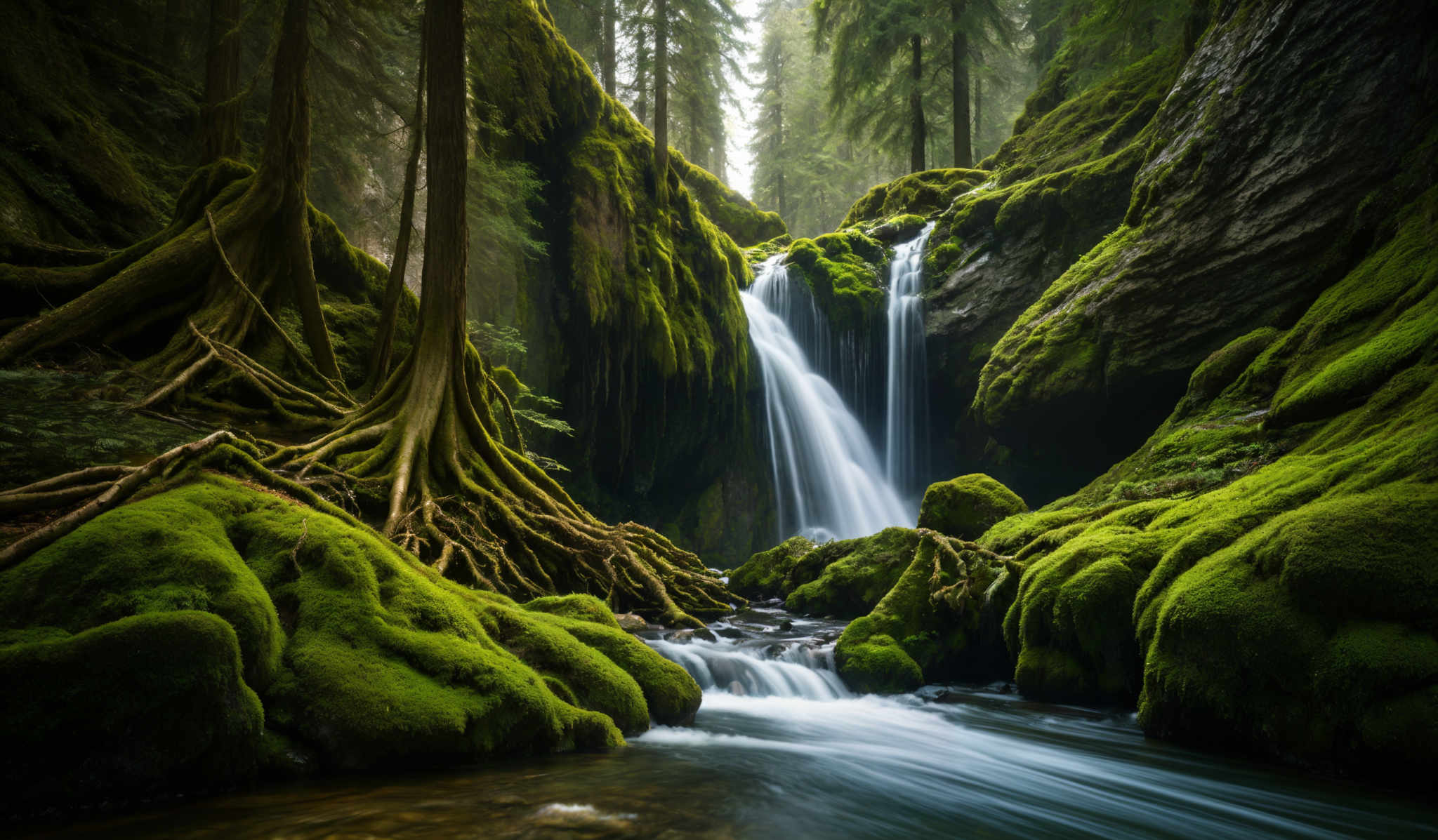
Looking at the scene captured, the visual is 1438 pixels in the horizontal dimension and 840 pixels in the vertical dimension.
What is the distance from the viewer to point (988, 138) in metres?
34.3

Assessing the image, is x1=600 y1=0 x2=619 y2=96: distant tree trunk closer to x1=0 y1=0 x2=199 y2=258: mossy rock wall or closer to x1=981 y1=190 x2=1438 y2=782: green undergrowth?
x1=0 y1=0 x2=199 y2=258: mossy rock wall

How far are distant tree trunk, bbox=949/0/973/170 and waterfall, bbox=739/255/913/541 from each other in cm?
1034

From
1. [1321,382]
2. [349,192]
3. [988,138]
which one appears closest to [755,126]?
[988,138]

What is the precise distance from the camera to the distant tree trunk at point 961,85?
73.6 ft

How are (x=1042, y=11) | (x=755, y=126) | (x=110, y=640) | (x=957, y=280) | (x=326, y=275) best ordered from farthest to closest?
(x=755, y=126), (x=1042, y=11), (x=957, y=280), (x=326, y=275), (x=110, y=640)

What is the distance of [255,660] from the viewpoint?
2.92 meters

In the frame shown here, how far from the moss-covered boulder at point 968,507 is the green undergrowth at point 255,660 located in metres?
7.20

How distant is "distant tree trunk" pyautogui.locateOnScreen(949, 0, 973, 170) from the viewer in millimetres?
22438

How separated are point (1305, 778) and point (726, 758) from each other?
11.1 ft

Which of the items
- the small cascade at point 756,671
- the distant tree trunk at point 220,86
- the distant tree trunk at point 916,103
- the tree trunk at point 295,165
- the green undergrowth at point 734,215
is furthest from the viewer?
the green undergrowth at point 734,215

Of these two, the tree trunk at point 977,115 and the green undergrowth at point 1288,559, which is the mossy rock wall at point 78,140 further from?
the tree trunk at point 977,115

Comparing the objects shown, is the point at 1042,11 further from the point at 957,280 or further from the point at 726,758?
the point at 726,758

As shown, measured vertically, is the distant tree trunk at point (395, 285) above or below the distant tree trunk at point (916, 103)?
below

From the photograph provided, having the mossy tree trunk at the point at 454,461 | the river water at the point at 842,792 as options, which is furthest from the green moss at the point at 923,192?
the river water at the point at 842,792
